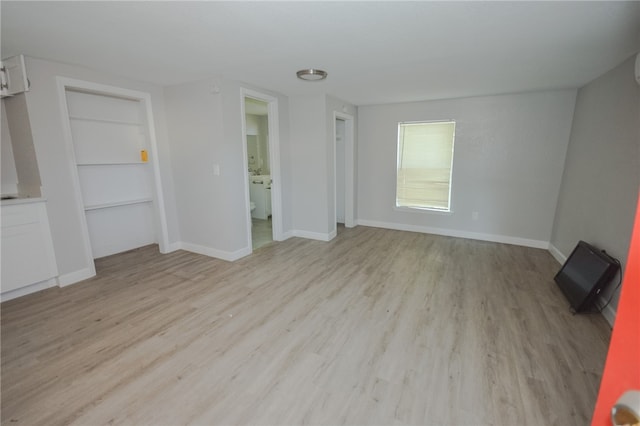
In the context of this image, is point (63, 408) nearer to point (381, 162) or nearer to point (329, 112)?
point (329, 112)

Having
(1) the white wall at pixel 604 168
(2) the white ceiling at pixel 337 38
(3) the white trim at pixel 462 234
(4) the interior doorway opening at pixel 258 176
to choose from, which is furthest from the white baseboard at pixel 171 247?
(1) the white wall at pixel 604 168

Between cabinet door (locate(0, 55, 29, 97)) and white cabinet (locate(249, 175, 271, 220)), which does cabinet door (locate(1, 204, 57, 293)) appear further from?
white cabinet (locate(249, 175, 271, 220))

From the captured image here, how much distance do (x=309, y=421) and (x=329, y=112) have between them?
154 inches

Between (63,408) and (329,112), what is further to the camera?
(329,112)

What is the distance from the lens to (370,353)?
203 centimetres

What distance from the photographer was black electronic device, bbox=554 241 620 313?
7.84ft

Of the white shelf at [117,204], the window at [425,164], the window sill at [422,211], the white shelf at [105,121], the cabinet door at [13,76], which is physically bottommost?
the window sill at [422,211]

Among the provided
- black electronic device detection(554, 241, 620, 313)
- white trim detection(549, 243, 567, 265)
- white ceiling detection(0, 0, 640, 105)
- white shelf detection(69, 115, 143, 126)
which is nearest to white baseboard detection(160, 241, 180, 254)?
white shelf detection(69, 115, 143, 126)

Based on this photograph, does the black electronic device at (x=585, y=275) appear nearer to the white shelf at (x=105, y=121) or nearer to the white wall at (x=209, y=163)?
the white wall at (x=209, y=163)

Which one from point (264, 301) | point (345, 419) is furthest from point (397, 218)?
point (345, 419)

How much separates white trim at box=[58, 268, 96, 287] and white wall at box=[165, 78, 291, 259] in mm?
1189

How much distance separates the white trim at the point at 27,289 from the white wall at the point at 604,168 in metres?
5.44

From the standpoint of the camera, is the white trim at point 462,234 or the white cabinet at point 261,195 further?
the white cabinet at point 261,195

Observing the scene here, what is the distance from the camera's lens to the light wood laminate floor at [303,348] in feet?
5.19
